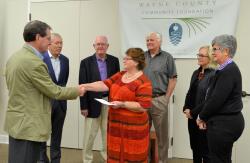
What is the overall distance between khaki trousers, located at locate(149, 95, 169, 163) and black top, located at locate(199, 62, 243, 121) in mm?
1251

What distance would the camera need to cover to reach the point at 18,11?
5270 millimetres

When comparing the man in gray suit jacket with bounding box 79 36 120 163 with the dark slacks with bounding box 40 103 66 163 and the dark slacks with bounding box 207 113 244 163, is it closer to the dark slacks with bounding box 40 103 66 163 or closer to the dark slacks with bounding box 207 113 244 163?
the dark slacks with bounding box 40 103 66 163

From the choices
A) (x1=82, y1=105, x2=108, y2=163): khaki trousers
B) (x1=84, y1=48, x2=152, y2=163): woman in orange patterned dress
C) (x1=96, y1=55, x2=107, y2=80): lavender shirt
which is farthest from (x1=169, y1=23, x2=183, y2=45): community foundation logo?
(x1=84, y1=48, x2=152, y2=163): woman in orange patterned dress

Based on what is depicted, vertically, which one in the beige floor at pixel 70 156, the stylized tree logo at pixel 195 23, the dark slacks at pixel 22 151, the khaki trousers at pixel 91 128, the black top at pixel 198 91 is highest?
the stylized tree logo at pixel 195 23

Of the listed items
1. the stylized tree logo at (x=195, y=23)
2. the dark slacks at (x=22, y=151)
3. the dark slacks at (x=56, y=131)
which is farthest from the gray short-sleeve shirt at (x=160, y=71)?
the dark slacks at (x=22, y=151)

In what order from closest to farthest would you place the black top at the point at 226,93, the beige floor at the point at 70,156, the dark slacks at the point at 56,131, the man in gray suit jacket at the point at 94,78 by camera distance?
the black top at the point at 226,93
the dark slacks at the point at 56,131
the man in gray suit jacket at the point at 94,78
the beige floor at the point at 70,156

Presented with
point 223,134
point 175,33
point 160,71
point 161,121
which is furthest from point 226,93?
point 175,33

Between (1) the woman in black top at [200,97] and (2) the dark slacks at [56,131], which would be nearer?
(1) the woman in black top at [200,97]

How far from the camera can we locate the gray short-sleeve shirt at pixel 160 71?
3.95 meters

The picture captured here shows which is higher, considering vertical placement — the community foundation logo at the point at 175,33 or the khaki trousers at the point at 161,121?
the community foundation logo at the point at 175,33

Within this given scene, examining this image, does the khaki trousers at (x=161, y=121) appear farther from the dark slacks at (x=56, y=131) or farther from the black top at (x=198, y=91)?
the dark slacks at (x=56, y=131)

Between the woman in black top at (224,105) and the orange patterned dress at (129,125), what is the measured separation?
594 mm

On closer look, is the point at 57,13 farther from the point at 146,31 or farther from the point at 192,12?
the point at 192,12

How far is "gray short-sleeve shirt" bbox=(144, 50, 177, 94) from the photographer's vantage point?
3.95 m
